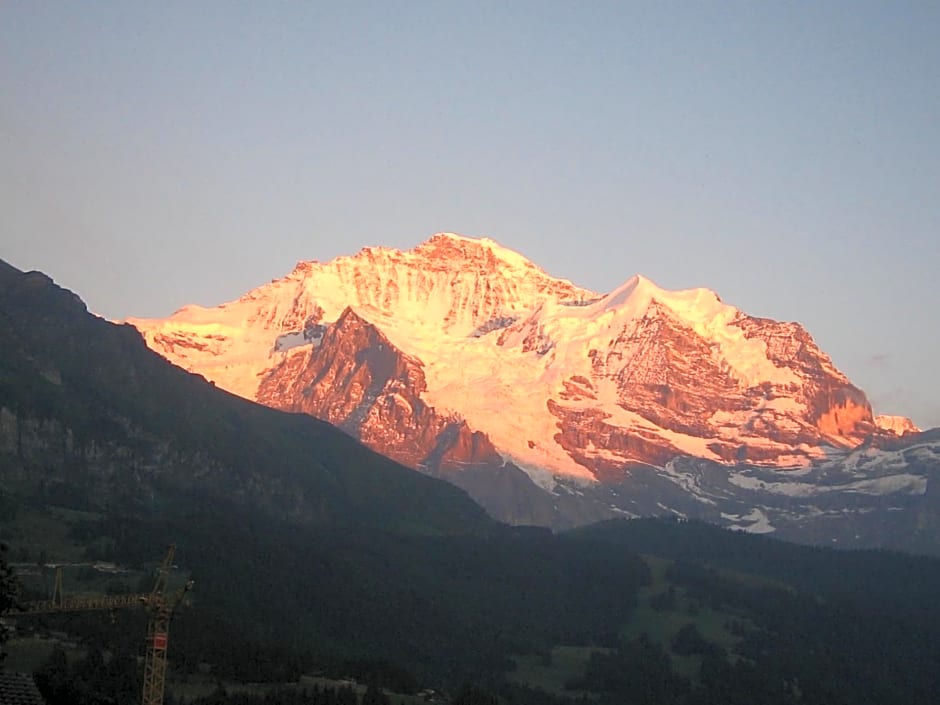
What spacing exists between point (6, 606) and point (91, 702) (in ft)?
161

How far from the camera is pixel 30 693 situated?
11444 cm

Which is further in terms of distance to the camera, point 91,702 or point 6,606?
point 91,702

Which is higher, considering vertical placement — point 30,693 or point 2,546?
point 2,546

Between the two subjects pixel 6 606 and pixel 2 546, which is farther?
pixel 2 546

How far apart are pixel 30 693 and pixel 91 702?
193ft

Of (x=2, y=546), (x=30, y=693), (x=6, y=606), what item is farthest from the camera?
(x=2, y=546)

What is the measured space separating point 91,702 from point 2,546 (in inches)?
1532

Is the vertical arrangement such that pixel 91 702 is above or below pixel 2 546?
below

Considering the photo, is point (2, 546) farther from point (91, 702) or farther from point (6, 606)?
point (91, 702)

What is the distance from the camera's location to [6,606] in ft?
411

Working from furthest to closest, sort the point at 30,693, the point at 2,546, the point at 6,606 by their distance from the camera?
the point at 2,546, the point at 6,606, the point at 30,693

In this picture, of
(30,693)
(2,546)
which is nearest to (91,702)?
(2,546)

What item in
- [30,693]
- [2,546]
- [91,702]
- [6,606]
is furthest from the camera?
[91,702]

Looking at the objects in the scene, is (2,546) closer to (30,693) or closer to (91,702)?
(30,693)
